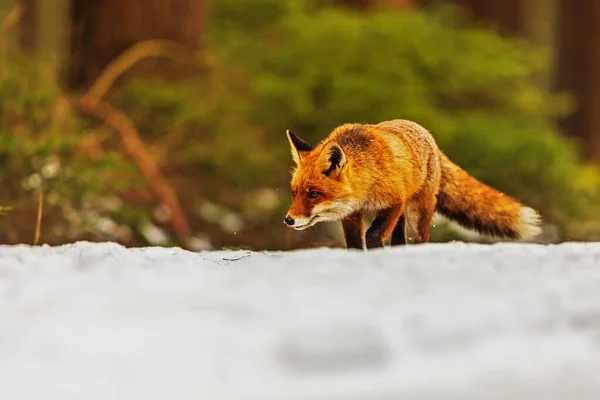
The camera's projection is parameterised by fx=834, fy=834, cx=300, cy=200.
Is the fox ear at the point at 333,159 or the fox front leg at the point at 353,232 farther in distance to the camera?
the fox front leg at the point at 353,232

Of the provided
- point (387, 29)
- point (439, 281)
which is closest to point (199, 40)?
point (387, 29)

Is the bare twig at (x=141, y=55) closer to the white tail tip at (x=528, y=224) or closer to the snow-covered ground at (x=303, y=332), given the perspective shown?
the white tail tip at (x=528, y=224)

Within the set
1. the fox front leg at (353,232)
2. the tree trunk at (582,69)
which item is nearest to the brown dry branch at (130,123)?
the fox front leg at (353,232)

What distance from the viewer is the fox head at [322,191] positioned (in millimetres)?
2166

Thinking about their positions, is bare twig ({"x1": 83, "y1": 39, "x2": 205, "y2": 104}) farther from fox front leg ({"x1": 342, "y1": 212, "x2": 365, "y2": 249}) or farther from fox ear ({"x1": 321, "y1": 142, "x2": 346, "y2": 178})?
fox ear ({"x1": 321, "y1": 142, "x2": 346, "y2": 178})

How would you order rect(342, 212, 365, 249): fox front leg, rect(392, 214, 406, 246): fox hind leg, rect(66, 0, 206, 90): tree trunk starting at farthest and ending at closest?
1. rect(66, 0, 206, 90): tree trunk
2. rect(392, 214, 406, 246): fox hind leg
3. rect(342, 212, 365, 249): fox front leg

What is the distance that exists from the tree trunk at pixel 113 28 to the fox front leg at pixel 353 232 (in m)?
4.82

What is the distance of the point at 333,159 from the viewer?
216 centimetres

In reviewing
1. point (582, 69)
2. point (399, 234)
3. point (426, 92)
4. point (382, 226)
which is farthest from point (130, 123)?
point (582, 69)

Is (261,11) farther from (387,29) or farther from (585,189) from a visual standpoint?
(585,189)

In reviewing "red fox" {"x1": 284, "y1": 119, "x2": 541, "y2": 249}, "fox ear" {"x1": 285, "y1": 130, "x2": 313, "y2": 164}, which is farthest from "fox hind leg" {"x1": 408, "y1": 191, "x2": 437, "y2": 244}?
"fox ear" {"x1": 285, "y1": 130, "x2": 313, "y2": 164}

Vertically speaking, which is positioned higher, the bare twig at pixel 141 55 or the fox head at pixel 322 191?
the fox head at pixel 322 191

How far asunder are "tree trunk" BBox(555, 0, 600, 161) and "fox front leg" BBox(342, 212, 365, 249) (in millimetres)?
9863

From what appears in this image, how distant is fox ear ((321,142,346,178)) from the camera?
7.07 ft
